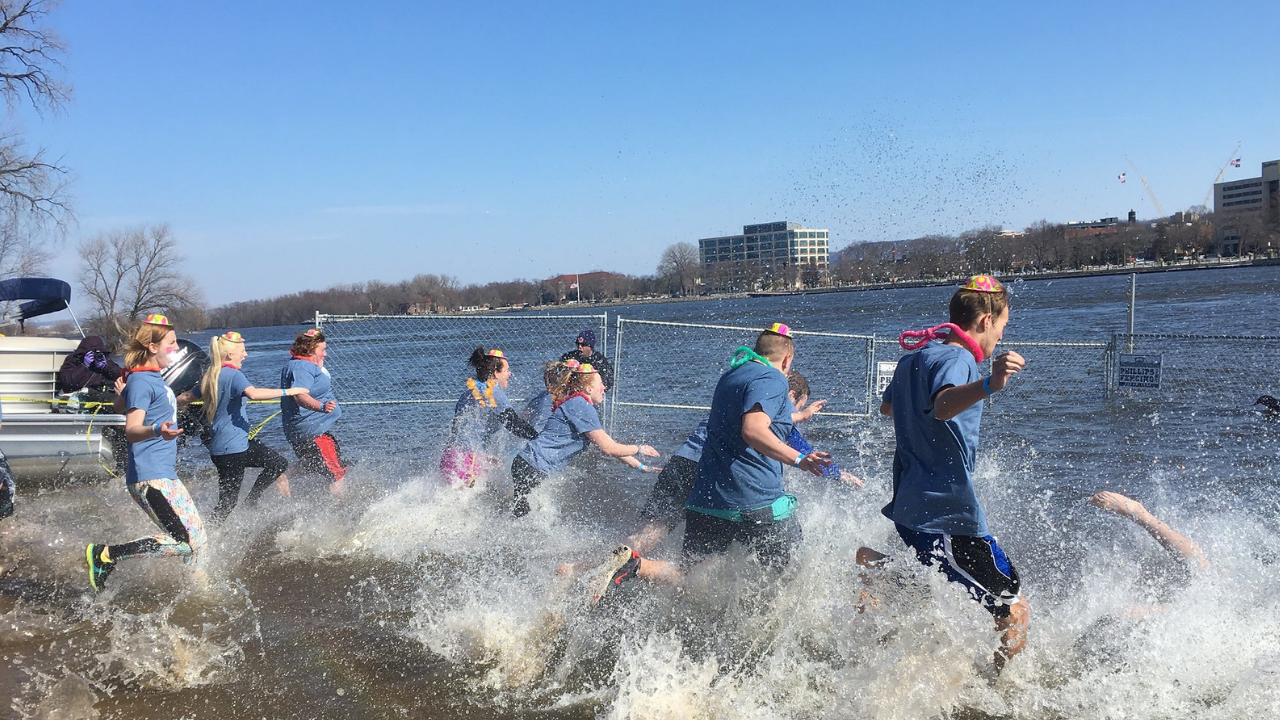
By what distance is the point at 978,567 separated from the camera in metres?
3.67

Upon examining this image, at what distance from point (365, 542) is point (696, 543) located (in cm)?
384

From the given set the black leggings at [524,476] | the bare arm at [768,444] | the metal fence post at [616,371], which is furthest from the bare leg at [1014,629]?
the metal fence post at [616,371]

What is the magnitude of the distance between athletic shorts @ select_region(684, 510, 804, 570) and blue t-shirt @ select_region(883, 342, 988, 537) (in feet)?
2.82

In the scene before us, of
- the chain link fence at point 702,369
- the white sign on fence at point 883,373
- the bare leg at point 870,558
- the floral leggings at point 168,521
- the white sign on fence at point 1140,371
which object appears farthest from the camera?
the white sign on fence at point 1140,371

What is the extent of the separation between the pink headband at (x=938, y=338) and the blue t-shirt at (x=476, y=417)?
160 inches

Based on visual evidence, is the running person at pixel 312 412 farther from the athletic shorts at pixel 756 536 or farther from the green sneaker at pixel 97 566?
the athletic shorts at pixel 756 536

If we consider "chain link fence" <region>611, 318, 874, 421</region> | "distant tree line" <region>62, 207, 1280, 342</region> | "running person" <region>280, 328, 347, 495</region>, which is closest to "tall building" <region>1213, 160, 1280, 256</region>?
"distant tree line" <region>62, 207, 1280, 342</region>

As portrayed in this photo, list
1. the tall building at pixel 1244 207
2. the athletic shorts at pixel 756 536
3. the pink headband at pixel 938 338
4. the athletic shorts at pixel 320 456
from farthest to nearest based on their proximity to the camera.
Result: the tall building at pixel 1244 207
the athletic shorts at pixel 320 456
the athletic shorts at pixel 756 536
the pink headband at pixel 938 338

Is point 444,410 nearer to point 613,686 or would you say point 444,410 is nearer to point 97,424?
point 97,424

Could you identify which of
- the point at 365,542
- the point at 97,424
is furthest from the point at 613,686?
the point at 97,424

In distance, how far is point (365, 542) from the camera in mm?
7438

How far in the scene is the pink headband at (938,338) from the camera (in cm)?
361

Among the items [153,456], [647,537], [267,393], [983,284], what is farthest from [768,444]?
[267,393]

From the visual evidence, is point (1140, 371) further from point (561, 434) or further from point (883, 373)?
point (561, 434)
